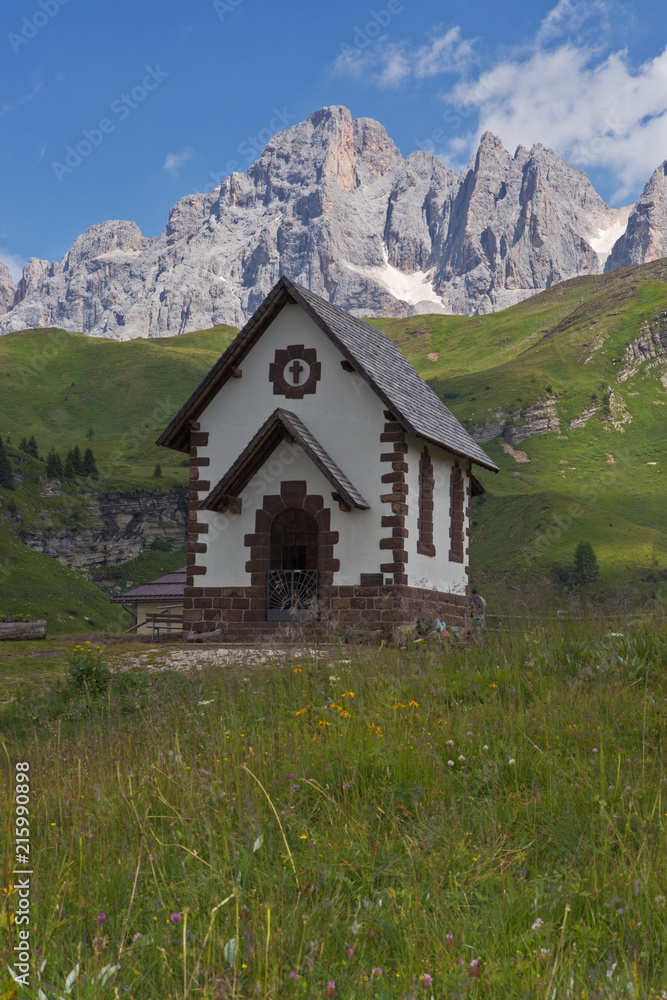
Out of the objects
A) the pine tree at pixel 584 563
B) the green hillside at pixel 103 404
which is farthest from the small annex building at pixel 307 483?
the green hillside at pixel 103 404

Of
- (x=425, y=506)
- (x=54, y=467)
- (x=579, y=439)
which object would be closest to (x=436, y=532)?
(x=425, y=506)

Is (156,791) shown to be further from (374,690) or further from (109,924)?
(374,690)

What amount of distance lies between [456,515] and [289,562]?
18.0ft

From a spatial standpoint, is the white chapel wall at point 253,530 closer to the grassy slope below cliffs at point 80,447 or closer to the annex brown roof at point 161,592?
the annex brown roof at point 161,592

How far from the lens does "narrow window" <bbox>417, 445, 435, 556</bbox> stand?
72.8 ft

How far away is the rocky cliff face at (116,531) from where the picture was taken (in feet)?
332

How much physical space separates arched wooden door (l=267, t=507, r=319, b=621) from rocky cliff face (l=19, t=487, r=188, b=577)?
79.8 meters

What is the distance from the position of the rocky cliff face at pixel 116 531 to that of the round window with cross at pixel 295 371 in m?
79.6

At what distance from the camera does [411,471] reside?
21578 millimetres

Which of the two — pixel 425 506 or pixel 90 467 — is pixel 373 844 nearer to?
pixel 425 506

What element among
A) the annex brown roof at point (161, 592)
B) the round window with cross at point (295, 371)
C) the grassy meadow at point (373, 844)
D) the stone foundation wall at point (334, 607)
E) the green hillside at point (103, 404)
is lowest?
the grassy meadow at point (373, 844)

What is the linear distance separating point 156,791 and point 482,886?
2.20 metres

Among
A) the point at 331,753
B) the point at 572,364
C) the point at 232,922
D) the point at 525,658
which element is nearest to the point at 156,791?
the point at 331,753

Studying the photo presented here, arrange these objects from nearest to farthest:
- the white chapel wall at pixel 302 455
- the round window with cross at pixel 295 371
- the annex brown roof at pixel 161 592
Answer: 1. the white chapel wall at pixel 302 455
2. the round window with cross at pixel 295 371
3. the annex brown roof at pixel 161 592
